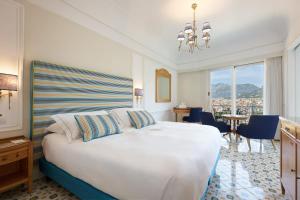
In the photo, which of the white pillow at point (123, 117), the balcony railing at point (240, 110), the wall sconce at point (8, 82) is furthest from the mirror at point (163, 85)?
the wall sconce at point (8, 82)

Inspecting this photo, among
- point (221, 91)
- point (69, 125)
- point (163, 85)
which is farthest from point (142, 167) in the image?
point (221, 91)

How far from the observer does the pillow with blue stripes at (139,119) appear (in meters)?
2.76

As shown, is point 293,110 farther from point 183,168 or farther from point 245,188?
point 183,168

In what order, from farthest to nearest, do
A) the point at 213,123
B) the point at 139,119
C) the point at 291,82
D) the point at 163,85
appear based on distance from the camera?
the point at 163,85
the point at 213,123
the point at 291,82
the point at 139,119

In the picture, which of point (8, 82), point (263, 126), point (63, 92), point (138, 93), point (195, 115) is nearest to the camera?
point (8, 82)

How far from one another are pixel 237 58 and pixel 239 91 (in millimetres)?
1081

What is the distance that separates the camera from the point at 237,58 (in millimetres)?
4758

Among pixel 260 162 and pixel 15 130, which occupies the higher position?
pixel 15 130

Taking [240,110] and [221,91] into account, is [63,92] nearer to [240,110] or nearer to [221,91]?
[221,91]

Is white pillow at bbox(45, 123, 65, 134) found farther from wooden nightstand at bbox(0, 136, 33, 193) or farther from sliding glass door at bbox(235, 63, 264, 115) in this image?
sliding glass door at bbox(235, 63, 264, 115)

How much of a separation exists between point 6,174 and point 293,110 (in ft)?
17.4

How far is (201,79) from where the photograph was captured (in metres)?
5.77

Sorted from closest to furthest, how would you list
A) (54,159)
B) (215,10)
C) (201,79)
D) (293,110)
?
(54,159), (215,10), (293,110), (201,79)

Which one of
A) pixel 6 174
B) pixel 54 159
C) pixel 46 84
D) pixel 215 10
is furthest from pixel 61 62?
pixel 215 10
